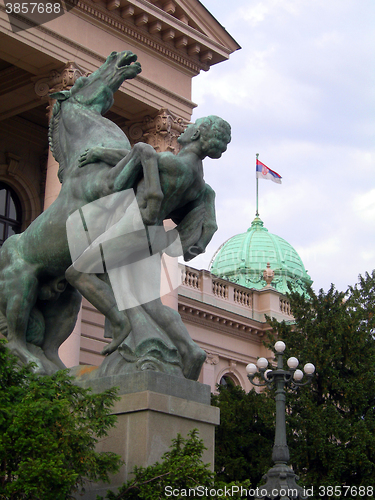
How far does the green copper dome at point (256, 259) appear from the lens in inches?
1893

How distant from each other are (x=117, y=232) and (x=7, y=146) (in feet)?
70.6

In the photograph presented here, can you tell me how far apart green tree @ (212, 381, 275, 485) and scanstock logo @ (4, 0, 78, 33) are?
11253 millimetres

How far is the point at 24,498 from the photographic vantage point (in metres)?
4.61

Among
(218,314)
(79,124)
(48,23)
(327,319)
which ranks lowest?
(79,124)

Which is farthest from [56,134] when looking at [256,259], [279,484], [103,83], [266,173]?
[256,259]

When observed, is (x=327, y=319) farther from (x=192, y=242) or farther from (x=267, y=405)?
(x=192, y=242)

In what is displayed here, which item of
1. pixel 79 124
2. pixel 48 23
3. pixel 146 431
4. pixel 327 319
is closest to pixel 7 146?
pixel 48 23

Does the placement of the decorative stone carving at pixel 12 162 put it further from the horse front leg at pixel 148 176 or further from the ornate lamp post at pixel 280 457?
the horse front leg at pixel 148 176

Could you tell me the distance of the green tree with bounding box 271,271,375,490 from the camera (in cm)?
2075

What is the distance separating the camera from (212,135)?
5801 mm

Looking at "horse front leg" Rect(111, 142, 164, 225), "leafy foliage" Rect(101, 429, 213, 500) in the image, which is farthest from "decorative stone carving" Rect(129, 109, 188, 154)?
"leafy foliage" Rect(101, 429, 213, 500)

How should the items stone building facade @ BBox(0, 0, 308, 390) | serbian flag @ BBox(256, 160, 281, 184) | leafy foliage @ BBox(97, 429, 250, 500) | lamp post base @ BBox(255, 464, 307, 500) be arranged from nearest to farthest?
leafy foliage @ BBox(97, 429, 250, 500)
lamp post base @ BBox(255, 464, 307, 500)
stone building facade @ BBox(0, 0, 308, 390)
serbian flag @ BBox(256, 160, 281, 184)

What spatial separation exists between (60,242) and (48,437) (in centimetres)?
180

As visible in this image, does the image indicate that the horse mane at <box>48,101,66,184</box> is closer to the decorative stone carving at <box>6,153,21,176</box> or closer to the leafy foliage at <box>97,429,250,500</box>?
→ the leafy foliage at <box>97,429,250,500</box>
